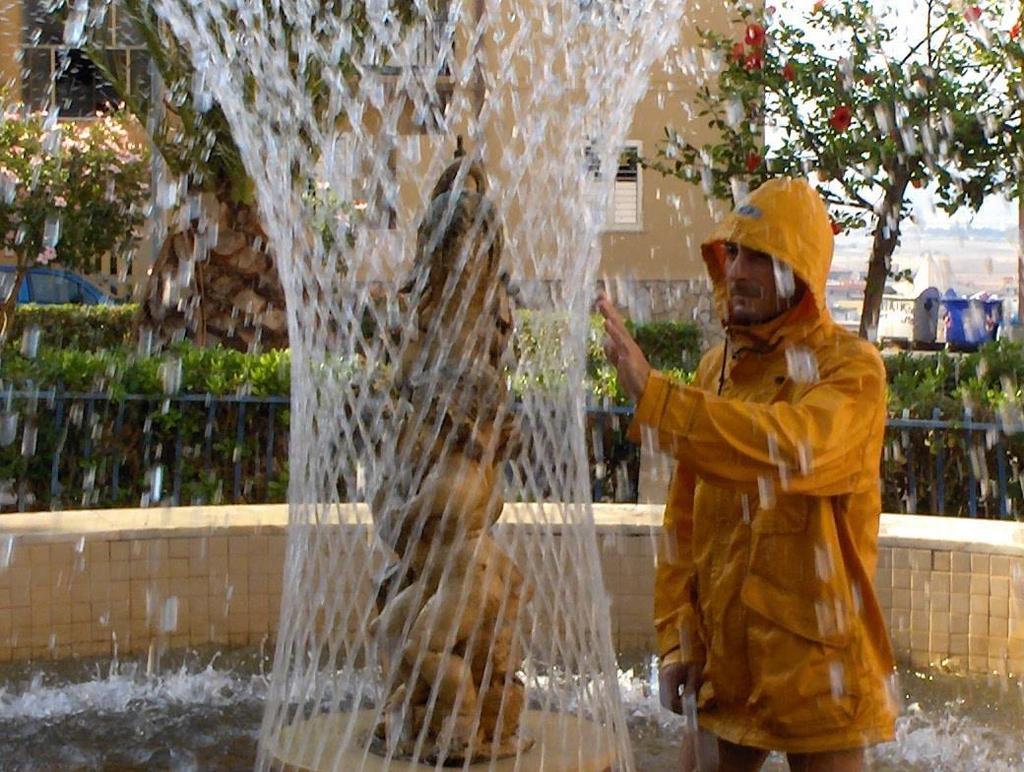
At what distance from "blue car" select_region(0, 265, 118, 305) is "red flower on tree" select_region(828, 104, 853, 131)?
1167cm

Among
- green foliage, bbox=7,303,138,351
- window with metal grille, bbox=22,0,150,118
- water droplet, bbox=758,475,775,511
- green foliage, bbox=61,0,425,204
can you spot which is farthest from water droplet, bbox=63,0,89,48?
water droplet, bbox=758,475,775,511

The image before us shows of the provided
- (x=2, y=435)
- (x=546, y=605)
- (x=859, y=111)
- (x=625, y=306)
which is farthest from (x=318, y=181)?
(x=625, y=306)

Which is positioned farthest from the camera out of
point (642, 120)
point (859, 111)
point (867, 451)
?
point (642, 120)

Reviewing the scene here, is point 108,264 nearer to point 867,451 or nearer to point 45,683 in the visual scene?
point 45,683

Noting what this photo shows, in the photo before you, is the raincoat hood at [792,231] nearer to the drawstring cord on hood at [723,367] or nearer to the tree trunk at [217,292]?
the drawstring cord on hood at [723,367]

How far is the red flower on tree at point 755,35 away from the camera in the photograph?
10344 mm

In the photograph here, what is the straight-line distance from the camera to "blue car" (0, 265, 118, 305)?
19812mm

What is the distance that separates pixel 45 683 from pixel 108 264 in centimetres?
1827

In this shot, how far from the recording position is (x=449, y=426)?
9.82 feet

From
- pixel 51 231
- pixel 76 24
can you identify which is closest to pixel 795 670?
pixel 76 24

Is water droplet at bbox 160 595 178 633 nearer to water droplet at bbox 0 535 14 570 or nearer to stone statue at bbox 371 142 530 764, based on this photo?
water droplet at bbox 0 535 14 570

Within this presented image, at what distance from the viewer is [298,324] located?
3463mm

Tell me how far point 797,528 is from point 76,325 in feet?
44.2

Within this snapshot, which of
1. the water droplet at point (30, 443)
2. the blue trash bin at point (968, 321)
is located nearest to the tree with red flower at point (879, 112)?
the water droplet at point (30, 443)
